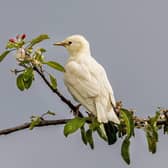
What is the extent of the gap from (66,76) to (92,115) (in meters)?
0.72

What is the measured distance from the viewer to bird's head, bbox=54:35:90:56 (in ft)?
17.0

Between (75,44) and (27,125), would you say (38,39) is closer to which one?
(27,125)

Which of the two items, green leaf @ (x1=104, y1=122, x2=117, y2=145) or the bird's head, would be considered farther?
the bird's head

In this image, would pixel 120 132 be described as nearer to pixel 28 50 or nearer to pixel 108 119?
pixel 108 119

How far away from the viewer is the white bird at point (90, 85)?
4.05 m

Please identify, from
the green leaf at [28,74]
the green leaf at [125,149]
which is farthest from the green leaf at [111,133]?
the green leaf at [28,74]

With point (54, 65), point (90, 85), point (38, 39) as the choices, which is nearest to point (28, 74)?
point (54, 65)

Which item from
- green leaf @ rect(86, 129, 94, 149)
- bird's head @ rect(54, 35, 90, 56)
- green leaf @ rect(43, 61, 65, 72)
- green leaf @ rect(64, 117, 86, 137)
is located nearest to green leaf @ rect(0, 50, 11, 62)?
green leaf @ rect(43, 61, 65, 72)

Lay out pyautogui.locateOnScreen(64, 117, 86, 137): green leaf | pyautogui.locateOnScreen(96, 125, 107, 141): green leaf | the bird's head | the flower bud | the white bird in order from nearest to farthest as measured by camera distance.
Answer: pyautogui.locateOnScreen(64, 117, 86, 137): green leaf, the flower bud, pyautogui.locateOnScreen(96, 125, 107, 141): green leaf, the white bird, the bird's head

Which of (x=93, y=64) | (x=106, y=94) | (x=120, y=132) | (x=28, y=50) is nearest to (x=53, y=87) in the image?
(x=28, y=50)

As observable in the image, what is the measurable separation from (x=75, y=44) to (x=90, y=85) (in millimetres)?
959

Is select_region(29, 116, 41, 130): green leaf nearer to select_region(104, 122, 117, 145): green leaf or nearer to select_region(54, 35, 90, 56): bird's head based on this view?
select_region(104, 122, 117, 145): green leaf

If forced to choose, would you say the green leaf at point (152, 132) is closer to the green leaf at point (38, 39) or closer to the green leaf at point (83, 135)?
the green leaf at point (83, 135)

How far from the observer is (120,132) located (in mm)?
3539
